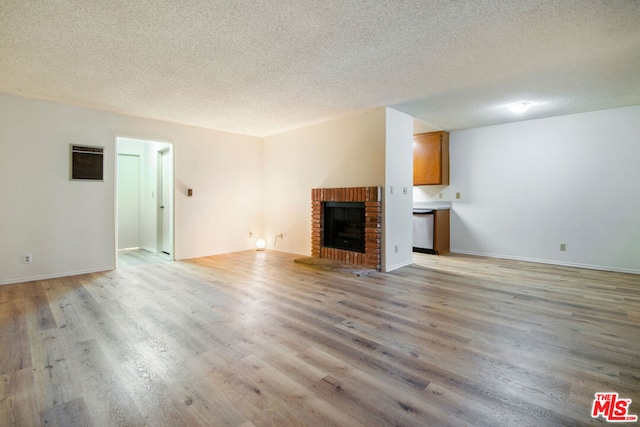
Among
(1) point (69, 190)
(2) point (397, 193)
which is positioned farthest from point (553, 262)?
(1) point (69, 190)

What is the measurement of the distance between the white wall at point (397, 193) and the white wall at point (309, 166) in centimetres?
16

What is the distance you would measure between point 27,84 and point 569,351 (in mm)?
5847

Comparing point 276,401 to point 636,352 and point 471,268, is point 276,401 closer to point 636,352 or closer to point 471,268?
point 636,352

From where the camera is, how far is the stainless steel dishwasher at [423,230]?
5.88 m

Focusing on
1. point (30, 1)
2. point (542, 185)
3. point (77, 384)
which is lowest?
point (77, 384)

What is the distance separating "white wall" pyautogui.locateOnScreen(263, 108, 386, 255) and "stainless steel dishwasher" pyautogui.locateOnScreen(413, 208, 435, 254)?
6.19 feet

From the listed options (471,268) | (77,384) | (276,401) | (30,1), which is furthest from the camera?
(471,268)

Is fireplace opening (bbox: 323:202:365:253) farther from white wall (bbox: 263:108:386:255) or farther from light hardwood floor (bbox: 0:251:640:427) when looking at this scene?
light hardwood floor (bbox: 0:251:640:427)

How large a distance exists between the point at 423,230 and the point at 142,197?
20.2 ft

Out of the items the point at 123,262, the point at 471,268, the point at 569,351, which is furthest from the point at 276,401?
the point at 123,262

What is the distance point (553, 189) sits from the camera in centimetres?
495

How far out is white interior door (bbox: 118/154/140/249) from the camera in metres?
6.55

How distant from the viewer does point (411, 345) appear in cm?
218

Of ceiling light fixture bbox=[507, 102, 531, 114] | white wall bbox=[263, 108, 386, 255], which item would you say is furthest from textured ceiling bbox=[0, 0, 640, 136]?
white wall bbox=[263, 108, 386, 255]
